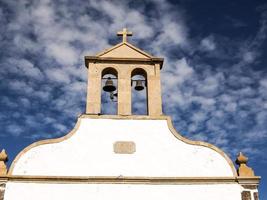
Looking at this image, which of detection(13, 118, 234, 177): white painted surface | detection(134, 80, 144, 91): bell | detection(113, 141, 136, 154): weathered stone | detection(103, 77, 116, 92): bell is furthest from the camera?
detection(134, 80, 144, 91): bell

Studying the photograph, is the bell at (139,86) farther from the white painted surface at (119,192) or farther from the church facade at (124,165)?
the white painted surface at (119,192)

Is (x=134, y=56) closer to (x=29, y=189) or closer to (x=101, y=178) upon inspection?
(x=101, y=178)

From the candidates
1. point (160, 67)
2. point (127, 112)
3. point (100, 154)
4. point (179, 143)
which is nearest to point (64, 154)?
point (100, 154)

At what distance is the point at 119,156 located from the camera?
12648 mm

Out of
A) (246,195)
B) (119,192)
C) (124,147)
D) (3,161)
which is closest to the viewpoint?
(119,192)

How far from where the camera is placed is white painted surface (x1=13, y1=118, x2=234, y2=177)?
40.7ft

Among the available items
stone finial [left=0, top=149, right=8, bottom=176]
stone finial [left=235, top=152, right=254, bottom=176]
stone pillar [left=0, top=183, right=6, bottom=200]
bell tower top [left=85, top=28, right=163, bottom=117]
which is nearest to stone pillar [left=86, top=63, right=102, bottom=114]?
bell tower top [left=85, top=28, right=163, bottom=117]

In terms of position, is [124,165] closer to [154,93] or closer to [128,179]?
[128,179]

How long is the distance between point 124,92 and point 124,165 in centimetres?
249

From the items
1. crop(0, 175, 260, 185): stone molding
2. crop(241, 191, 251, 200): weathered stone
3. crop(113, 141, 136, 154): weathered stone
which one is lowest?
crop(241, 191, 251, 200): weathered stone

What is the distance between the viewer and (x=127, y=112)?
535 inches

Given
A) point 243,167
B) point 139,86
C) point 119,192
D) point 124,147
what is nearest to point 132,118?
point 124,147

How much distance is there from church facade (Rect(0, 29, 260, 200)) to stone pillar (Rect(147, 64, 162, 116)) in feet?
0.10

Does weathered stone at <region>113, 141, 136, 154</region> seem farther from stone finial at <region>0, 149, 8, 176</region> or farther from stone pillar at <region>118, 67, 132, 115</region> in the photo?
stone finial at <region>0, 149, 8, 176</region>
